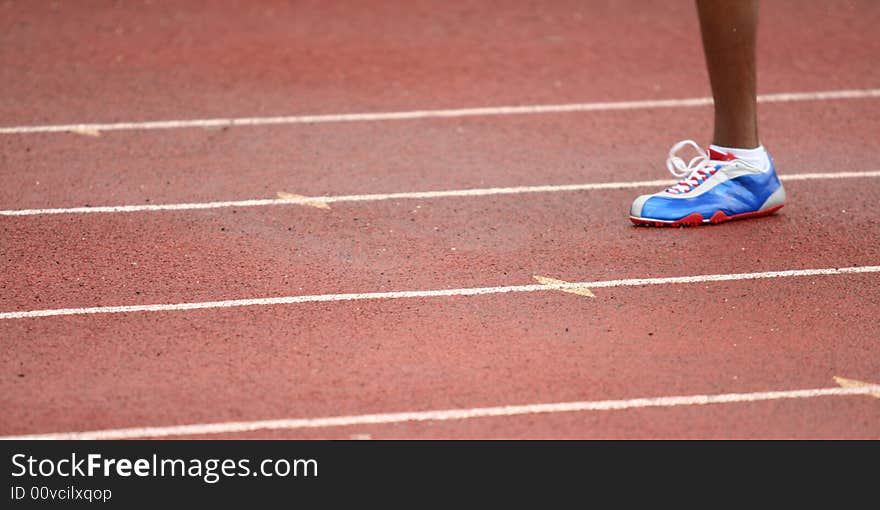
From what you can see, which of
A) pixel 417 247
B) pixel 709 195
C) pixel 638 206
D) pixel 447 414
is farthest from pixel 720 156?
pixel 447 414

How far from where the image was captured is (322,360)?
11.5 ft

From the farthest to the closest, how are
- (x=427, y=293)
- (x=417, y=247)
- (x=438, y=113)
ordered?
(x=438, y=113), (x=417, y=247), (x=427, y=293)

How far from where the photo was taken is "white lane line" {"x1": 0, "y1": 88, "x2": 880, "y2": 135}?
585 cm

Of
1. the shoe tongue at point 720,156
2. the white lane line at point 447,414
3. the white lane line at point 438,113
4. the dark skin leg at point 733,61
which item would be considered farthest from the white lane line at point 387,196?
the white lane line at point 447,414

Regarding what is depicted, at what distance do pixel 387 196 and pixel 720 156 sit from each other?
134 centimetres

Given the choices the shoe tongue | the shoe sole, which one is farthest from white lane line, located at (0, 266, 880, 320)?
the shoe tongue

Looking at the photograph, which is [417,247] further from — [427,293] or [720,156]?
[720,156]

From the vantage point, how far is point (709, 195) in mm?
4551

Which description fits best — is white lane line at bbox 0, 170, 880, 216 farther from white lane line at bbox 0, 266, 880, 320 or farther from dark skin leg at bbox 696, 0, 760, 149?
white lane line at bbox 0, 266, 880, 320

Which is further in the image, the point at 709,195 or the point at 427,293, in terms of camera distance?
the point at 709,195

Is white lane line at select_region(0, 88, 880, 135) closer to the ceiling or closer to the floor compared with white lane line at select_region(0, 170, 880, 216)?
closer to the ceiling

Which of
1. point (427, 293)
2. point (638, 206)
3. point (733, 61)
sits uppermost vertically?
point (733, 61)
